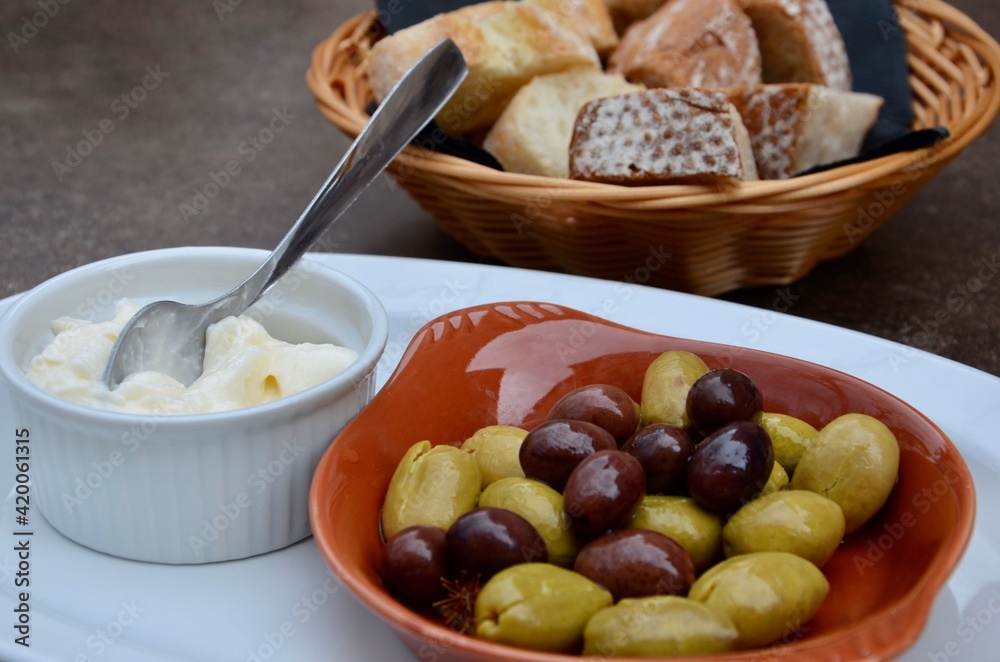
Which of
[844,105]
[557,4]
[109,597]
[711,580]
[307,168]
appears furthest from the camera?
[307,168]

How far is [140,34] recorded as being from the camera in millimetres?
2549

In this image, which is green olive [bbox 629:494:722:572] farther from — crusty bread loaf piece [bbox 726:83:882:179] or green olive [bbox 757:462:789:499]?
crusty bread loaf piece [bbox 726:83:882:179]

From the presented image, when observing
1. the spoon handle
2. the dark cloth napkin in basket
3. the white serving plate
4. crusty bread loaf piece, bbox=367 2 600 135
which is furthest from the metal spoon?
the dark cloth napkin in basket

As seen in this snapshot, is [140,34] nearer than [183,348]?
No

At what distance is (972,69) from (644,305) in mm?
801

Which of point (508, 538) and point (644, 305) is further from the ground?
point (508, 538)

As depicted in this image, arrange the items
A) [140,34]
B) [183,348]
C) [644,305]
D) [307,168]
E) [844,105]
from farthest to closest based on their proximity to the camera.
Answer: [140,34] → [307,168] → [844,105] → [644,305] → [183,348]

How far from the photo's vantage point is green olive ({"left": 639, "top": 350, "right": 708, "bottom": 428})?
0.82 meters

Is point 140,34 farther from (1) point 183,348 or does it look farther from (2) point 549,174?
(1) point 183,348

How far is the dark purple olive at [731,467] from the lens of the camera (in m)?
0.70

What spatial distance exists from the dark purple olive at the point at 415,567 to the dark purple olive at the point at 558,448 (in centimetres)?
10

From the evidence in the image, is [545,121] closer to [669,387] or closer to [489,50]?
[489,50]

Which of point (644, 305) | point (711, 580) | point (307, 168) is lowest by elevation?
point (307, 168)

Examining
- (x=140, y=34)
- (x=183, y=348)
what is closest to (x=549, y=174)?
(x=183, y=348)
